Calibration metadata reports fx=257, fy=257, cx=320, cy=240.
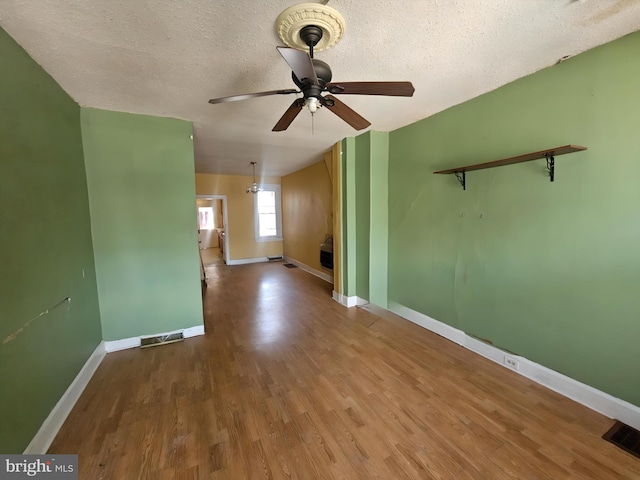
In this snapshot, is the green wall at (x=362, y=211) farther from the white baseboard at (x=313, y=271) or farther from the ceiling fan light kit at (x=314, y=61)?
the ceiling fan light kit at (x=314, y=61)

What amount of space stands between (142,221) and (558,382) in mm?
4166

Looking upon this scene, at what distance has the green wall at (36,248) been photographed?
144 cm

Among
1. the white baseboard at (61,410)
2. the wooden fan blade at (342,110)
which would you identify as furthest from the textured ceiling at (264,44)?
the white baseboard at (61,410)

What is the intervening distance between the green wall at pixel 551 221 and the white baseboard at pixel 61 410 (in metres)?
3.47

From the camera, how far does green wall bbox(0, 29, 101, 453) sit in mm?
1438

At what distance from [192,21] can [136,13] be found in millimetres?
273

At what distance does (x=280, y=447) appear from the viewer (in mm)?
1610

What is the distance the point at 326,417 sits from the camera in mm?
1840

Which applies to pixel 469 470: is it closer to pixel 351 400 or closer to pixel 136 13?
pixel 351 400

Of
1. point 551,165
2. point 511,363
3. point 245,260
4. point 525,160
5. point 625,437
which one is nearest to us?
point 625,437

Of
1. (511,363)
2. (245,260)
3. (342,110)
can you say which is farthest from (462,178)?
(245,260)

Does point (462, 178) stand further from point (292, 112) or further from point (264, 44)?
point (264, 44)

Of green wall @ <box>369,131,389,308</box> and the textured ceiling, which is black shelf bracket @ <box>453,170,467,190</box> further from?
green wall @ <box>369,131,389,308</box>

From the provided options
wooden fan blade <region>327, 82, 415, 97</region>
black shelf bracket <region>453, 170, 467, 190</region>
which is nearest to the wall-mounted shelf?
black shelf bracket <region>453, 170, 467, 190</region>
